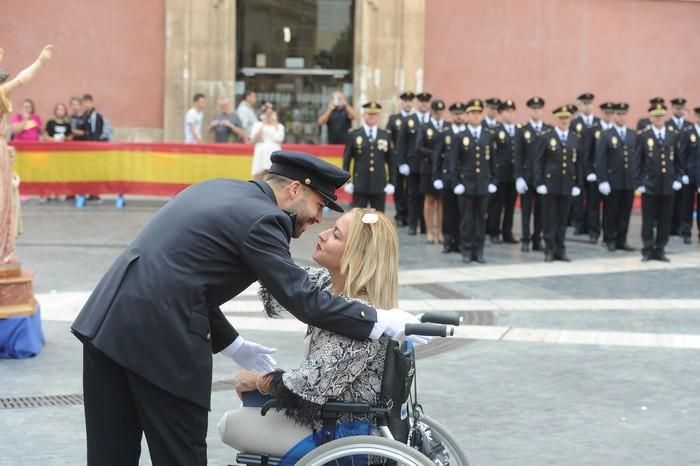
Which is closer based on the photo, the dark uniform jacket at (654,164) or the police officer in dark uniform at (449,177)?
the dark uniform jacket at (654,164)

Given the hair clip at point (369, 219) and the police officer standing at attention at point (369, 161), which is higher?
the hair clip at point (369, 219)

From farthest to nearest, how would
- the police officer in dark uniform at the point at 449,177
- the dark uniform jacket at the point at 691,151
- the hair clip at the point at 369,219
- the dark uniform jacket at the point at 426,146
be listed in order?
the dark uniform jacket at the point at 691,151
the dark uniform jacket at the point at 426,146
the police officer in dark uniform at the point at 449,177
the hair clip at the point at 369,219

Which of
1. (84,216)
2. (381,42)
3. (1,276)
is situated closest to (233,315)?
(1,276)

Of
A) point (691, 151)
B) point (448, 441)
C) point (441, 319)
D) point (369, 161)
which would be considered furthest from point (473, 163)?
point (441, 319)

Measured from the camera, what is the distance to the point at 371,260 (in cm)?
472

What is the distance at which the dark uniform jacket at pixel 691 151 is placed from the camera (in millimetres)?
17469

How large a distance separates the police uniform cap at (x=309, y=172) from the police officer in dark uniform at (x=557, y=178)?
34.7 ft

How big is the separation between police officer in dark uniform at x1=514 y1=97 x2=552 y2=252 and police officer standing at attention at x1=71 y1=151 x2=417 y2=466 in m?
11.8

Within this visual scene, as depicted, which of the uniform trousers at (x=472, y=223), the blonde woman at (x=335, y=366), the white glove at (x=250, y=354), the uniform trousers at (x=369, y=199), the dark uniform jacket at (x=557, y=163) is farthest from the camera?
the uniform trousers at (x=369, y=199)

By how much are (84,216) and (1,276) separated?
31.7 feet

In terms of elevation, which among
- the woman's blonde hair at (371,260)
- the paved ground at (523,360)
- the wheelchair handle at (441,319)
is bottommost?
the paved ground at (523,360)

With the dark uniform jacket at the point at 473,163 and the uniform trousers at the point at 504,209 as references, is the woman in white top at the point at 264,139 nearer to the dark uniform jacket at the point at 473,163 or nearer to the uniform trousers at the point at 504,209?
the uniform trousers at the point at 504,209

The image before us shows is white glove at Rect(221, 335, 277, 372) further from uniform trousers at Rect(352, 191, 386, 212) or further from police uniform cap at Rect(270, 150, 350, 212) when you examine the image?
uniform trousers at Rect(352, 191, 386, 212)

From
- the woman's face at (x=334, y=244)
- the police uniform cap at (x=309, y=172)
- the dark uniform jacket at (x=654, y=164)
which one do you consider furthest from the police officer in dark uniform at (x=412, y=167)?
the police uniform cap at (x=309, y=172)
